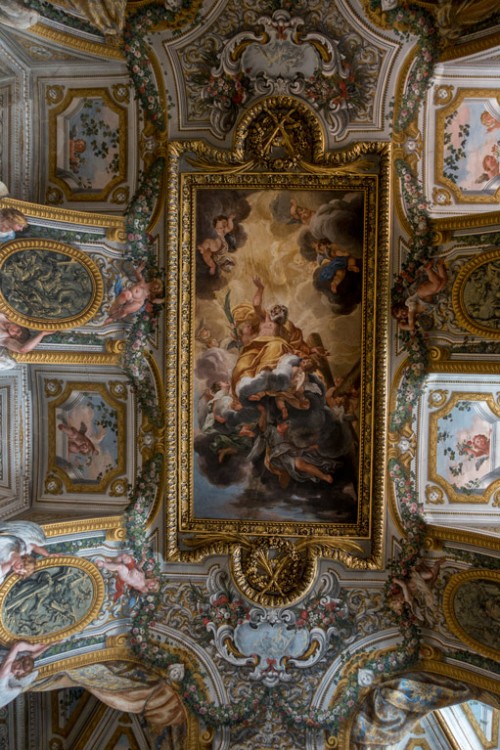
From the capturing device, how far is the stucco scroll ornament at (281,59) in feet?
28.6

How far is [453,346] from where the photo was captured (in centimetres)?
902

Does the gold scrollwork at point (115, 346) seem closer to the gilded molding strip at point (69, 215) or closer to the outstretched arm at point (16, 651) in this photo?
the gilded molding strip at point (69, 215)

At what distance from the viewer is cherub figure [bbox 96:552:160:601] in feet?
30.7

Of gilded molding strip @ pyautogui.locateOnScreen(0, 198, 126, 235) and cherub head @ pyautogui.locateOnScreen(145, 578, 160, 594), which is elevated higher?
gilded molding strip @ pyautogui.locateOnScreen(0, 198, 126, 235)

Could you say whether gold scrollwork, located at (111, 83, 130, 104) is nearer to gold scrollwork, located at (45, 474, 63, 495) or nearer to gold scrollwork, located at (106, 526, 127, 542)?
gold scrollwork, located at (45, 474, 63, 495)

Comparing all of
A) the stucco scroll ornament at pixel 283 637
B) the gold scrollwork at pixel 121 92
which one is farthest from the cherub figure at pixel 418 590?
the gold scrollwork at pixel 121 92

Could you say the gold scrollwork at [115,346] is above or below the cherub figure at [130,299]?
below

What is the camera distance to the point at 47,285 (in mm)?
8914

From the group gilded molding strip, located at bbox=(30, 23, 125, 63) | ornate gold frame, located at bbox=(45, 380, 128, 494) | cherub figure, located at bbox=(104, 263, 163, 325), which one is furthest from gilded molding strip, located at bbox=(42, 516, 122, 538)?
gilded molding strip, located at bbox=(30, 23, 125, 63)

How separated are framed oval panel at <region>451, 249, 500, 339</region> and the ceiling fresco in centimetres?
4

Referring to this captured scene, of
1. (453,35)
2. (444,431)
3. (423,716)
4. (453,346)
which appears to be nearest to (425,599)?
(423,716)

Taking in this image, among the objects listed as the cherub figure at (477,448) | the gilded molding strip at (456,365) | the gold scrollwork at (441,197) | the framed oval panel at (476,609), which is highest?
the gold scrollwork at (441,197)

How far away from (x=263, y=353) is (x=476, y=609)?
4435mm

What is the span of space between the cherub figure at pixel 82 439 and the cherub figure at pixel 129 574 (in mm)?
1538
